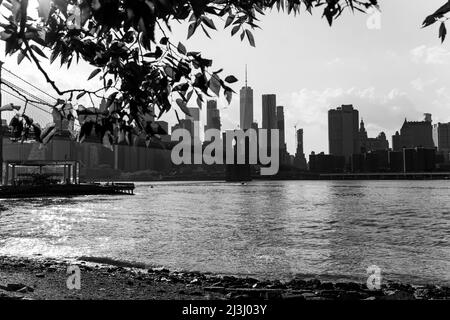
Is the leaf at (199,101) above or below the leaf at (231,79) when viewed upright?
below

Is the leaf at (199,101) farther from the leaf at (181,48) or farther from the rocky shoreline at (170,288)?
the rocky shoreline at (170,288)

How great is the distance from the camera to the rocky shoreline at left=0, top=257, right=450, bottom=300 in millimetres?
9391

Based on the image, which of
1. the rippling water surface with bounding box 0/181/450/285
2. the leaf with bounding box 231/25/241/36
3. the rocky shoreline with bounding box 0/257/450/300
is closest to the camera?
the leaf with bounding box 231/25/241/36

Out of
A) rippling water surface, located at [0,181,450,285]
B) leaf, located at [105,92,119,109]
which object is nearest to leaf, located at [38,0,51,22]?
leaf, located at [105,92,119,109]

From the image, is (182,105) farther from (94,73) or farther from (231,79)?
(94,73)

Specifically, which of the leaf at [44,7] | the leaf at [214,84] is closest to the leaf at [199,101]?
the leaf at [214,84]

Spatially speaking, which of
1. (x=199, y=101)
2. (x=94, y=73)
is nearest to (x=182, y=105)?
(x=199, y=101)

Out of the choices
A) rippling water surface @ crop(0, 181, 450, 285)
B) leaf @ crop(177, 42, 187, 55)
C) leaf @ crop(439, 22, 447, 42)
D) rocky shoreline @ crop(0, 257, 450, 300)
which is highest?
leaf @ crop(177, 42, 187, 55)

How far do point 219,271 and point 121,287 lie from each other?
272 inches

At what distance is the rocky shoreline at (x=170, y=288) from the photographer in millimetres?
9391

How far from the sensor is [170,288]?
1092 cm

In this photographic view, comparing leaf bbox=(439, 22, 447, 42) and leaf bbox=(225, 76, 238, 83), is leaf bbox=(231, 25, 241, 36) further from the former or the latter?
leaf bbox=(439, 22, 447, 42)
